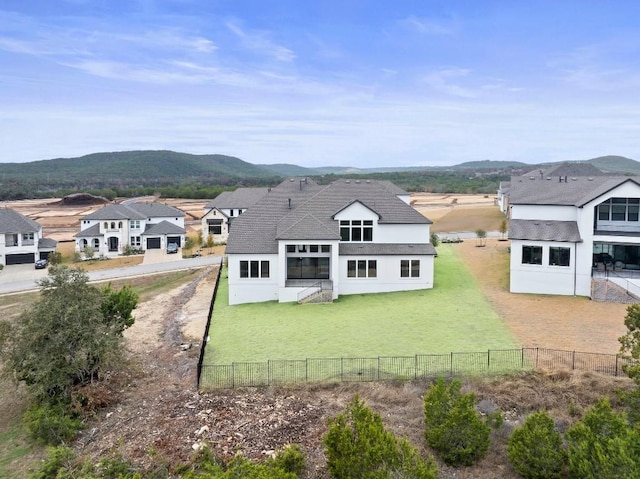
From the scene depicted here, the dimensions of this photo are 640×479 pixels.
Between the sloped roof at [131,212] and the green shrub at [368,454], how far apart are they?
2491 inches

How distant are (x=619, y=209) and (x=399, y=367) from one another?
69.1 feet

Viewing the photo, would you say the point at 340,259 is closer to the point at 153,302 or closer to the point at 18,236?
the point at 153,302

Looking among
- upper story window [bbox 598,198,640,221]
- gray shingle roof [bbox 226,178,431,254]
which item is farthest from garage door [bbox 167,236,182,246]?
upper story window [bbox 598,198,640,221]

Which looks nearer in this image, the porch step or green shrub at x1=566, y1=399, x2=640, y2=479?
green shrub at x1=566, y1=399, x2=640, y2=479

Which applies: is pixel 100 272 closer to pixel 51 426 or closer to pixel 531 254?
pixel 51 426

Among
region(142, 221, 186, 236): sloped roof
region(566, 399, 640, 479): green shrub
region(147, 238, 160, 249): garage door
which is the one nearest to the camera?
region(566, 399, 640, 479): green shrub

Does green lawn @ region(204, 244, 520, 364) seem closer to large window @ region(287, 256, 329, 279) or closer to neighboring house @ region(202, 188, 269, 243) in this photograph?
large window @ region(287, 256, 329, 279)

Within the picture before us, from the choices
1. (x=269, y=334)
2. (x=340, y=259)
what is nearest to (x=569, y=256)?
(x=340, y=259)

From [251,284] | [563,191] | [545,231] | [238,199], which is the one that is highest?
[563,191]

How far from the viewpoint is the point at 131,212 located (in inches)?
2820

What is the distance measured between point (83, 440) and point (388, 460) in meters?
11.6

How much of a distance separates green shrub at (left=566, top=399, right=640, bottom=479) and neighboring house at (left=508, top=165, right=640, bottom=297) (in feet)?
65.0

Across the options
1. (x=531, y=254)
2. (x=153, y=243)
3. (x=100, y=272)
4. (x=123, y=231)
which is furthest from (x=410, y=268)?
(x=123, y=231)

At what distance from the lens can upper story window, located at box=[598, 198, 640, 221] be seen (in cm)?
3200
